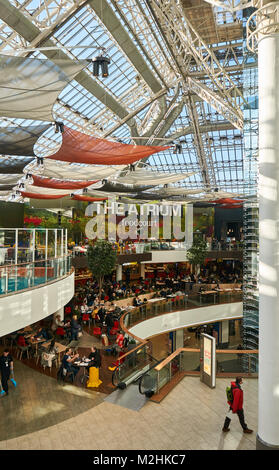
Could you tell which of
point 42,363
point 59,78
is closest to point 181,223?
point 42,363

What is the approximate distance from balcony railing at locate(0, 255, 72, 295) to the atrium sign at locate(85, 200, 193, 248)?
16.5 meters

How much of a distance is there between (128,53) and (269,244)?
12.1 m

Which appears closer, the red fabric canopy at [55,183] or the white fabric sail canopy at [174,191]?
the red fabric canopy at [55,183]

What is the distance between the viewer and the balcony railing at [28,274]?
764 cm

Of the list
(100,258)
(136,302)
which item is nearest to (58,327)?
(100,258)

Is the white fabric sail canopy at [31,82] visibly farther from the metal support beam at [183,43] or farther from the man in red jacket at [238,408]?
the metal support beam at [183,43]

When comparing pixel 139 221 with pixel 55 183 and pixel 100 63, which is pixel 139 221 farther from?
pixel 100 63

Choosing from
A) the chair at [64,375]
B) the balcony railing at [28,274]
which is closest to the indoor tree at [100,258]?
the balcony railing at [28,274]

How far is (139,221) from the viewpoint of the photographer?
100ft

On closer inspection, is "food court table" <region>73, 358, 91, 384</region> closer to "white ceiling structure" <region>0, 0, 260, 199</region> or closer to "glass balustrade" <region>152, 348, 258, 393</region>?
"glass balustrade" <region>152, 348, 258, 393</region>

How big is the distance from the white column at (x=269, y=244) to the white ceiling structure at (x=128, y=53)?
2.91ft

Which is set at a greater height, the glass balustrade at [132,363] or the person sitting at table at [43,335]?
the glass balustrade at [132,363]

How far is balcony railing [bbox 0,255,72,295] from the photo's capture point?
7645 mm

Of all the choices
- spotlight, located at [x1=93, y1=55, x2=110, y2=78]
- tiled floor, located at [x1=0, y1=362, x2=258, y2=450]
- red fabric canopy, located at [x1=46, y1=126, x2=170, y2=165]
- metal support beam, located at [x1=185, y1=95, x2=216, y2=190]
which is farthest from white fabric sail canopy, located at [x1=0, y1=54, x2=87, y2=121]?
metal support beam, located at [x1=185, y1=95, x2=216, y2=190]
